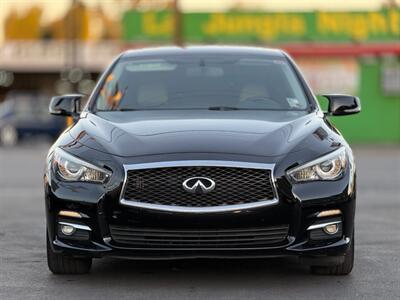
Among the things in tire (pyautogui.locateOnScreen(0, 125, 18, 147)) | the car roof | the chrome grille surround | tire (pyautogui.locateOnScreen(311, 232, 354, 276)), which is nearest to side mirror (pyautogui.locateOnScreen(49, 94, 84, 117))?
the car roof

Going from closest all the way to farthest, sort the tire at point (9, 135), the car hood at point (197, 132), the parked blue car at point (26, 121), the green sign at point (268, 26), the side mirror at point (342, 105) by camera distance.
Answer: the car hood at point (197, 132) < the side mirror at point (342, 105) < the parked blue car at point (26, 121) < the tire at point (9, 135) < the green sign at point (268, 26)

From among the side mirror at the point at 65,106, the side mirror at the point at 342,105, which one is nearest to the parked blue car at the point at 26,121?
the side mirror at the point at 65,106

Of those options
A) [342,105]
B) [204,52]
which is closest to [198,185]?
[342,105]

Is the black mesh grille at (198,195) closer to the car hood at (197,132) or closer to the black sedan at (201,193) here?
the black sedan at (201,193)

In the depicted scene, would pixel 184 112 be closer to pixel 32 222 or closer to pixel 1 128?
pixel 32 222

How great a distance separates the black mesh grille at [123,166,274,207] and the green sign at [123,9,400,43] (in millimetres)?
31124

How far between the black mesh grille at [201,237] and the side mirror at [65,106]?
1979 mm

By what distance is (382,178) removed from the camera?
17.6m

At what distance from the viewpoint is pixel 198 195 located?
6.69 meters

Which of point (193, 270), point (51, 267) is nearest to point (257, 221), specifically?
point (193, 270)

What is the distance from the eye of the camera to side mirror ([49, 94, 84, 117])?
8.55m

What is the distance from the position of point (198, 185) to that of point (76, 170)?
0.81 metres

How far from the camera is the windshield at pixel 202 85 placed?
824 centimetres

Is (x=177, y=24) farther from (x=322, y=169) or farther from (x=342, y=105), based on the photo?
(x=322, y=169)
